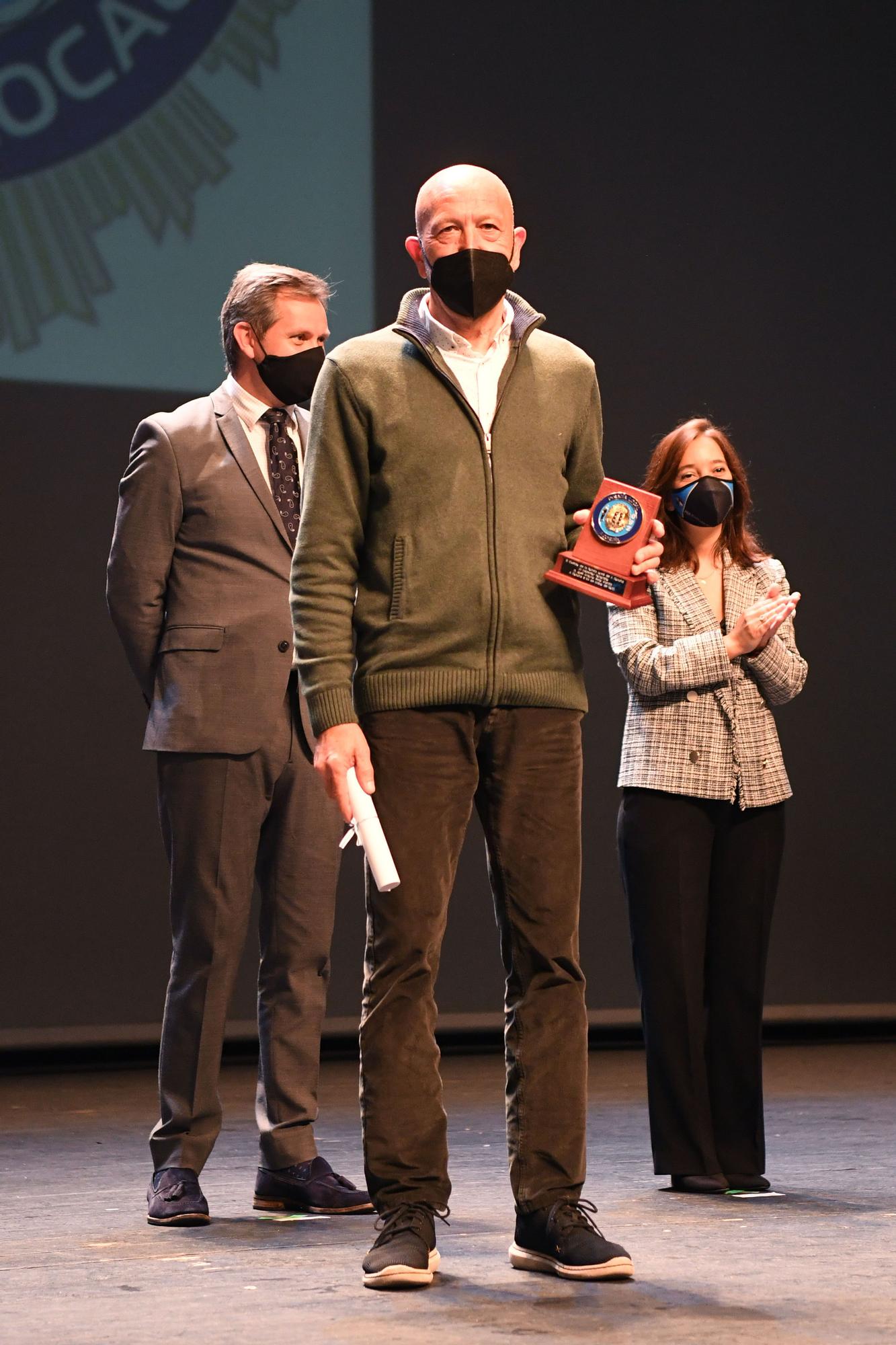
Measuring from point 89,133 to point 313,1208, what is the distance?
2.95 m

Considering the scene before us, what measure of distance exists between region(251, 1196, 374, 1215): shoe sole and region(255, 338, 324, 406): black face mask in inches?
50.5

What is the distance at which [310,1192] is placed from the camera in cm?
262

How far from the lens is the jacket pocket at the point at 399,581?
2139mm

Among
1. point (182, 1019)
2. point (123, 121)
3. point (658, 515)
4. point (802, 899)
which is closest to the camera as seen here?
point (182, 1019)

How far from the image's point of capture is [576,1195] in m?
2.13

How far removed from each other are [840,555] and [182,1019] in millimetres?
3200

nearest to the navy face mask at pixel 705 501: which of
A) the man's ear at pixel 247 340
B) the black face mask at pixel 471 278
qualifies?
the man's ear at pixel 247 340

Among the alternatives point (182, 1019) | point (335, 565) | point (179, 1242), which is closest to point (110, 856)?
point (182, 1019)

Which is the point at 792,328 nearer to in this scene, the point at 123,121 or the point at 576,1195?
the point at 123,121

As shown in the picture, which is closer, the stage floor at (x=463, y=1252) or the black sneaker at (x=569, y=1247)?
the stage floor at (x=463, y=1252)

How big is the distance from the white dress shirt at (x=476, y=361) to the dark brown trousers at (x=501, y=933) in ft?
1.30

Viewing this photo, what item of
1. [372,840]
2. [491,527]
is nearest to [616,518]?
[491,527]

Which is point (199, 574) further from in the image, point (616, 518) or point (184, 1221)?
point (184, 1221)

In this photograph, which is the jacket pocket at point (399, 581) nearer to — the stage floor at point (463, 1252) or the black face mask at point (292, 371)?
the black face mask at point (292, 371)
